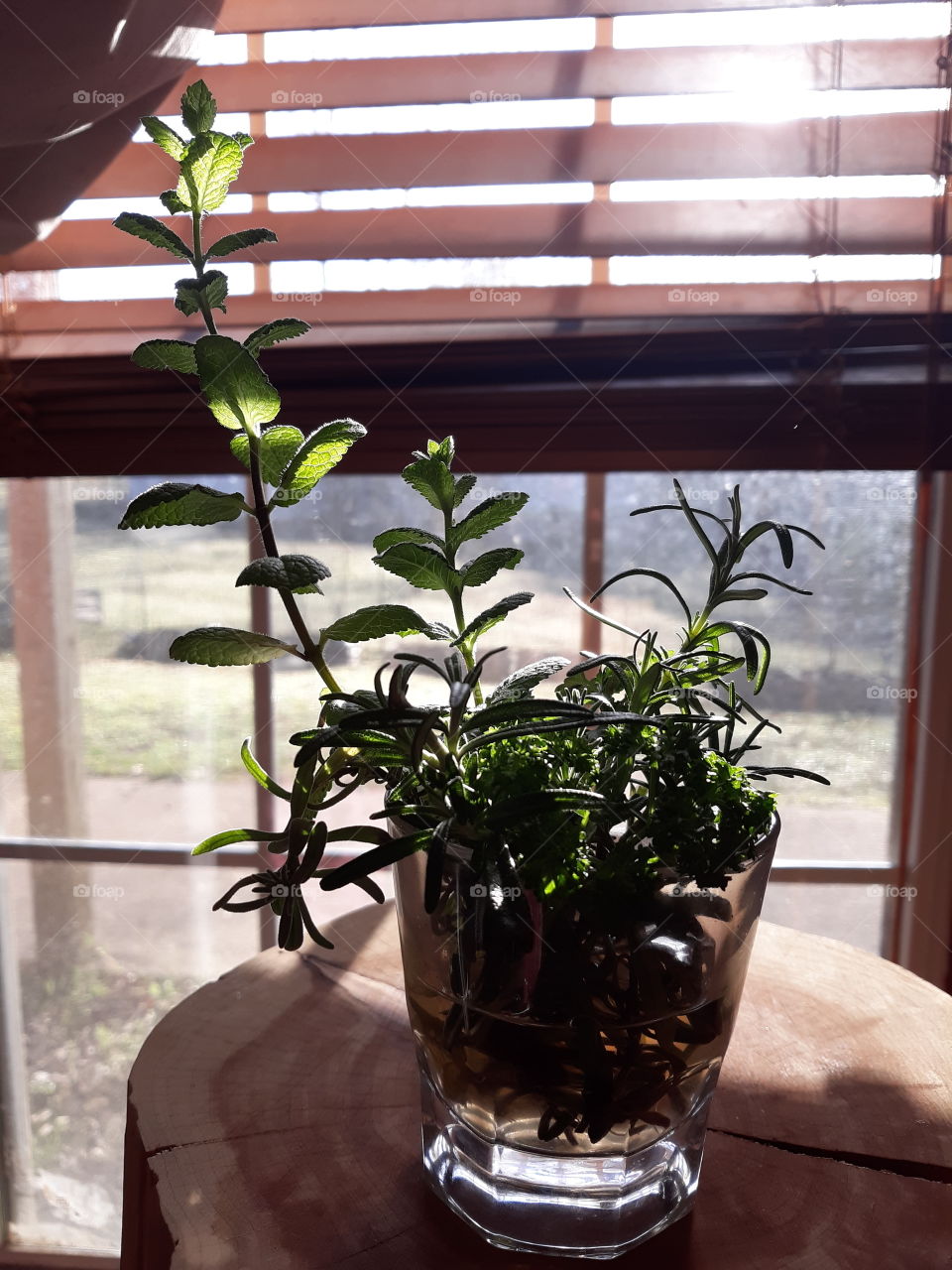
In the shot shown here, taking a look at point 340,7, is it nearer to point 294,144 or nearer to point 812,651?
point 294,144

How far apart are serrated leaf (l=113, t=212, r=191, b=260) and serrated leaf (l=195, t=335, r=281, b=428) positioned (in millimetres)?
75

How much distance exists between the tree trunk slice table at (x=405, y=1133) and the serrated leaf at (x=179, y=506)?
45cm

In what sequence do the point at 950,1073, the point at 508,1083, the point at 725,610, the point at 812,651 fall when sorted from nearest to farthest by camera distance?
the point at 508,1083 < the point at 950,1073 < the point at 812,651 < the point at 725,610

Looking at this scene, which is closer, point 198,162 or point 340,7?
point 198,162

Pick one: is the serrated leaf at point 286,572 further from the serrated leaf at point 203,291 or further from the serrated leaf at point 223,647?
the serrated leaf at point 203,291

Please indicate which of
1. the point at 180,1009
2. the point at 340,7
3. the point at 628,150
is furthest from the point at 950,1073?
the point at 340,7

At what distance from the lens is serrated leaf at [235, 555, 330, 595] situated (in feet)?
1.62

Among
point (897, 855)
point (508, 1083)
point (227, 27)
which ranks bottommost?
point (897, 855)

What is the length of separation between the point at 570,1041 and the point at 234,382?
401 mm

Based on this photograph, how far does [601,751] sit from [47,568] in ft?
4.61

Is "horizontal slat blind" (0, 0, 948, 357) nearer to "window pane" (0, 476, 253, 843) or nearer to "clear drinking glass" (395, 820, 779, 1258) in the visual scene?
"window pane" (0, 476, 253, 843)

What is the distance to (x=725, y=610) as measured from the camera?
1.77 metres

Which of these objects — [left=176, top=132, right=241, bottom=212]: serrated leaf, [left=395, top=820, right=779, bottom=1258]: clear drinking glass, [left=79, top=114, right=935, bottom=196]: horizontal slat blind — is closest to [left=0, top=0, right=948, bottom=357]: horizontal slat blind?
[left=79, top=114, right=935, bottom=196]: horizontal slat blind

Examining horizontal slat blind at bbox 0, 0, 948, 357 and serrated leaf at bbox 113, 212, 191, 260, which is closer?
serrated leaf at bbox 113, 212, 191, 260
